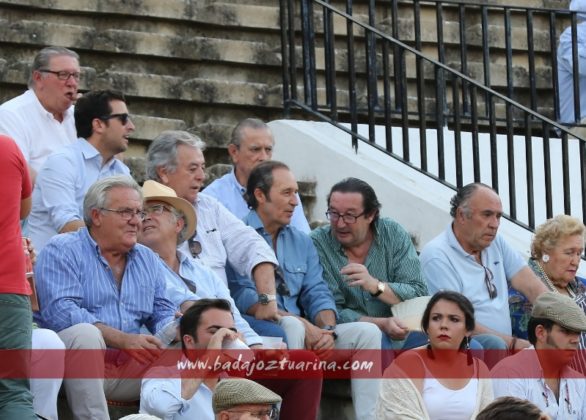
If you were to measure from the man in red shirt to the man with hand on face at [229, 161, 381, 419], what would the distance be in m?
1.72

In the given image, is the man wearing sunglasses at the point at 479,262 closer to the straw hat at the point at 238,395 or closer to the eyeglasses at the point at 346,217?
the eyeglasses at the point at 346,217

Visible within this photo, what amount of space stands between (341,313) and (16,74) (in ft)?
9.51

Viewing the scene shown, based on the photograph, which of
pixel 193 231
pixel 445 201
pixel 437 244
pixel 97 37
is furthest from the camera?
pixel 97 37

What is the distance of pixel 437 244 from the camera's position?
10.1 metres

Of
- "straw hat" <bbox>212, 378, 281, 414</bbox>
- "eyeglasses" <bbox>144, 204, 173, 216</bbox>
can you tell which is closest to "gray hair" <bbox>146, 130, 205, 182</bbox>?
"eyeglasses" <bbox>144, 204, 173, 216</bbox>

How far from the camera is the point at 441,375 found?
877 cm

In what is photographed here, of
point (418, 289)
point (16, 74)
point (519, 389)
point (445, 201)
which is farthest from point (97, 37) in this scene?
point (519, 389)

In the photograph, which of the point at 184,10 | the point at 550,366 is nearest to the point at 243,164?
the point at 550,366

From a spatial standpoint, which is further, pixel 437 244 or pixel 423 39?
pixel 423 39

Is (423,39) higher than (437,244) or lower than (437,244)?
higher

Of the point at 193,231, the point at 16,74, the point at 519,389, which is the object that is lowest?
the point at 519,389

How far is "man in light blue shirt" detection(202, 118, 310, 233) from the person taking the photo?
1015 cm

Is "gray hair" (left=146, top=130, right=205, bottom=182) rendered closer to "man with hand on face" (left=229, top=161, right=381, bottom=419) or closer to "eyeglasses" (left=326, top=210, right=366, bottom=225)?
"man with hand on face" (left=229, top=161, right=381, bottom=419)

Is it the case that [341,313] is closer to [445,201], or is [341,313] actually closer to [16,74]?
[445,201]
